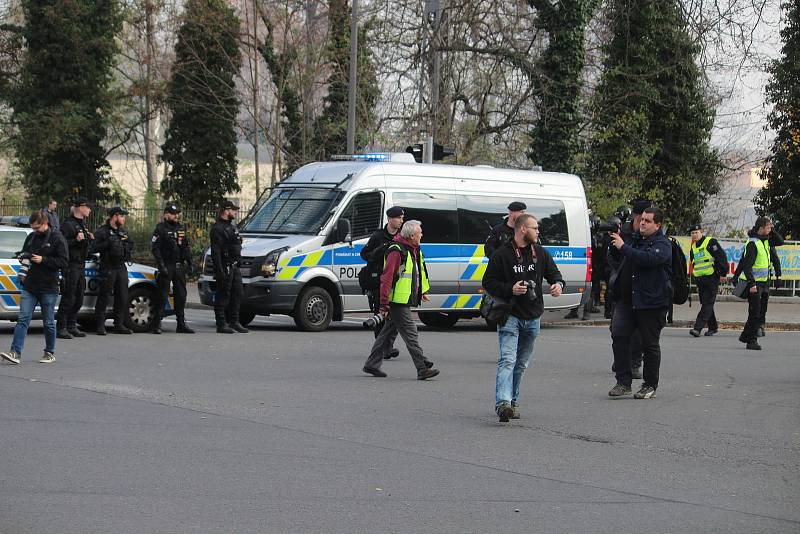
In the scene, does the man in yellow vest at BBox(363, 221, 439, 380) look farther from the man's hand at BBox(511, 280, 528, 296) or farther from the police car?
the police car

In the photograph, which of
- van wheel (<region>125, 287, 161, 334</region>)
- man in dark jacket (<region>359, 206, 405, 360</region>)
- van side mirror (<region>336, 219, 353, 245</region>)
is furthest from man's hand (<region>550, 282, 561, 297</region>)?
van wheel (<region>125, 287, 161, 334</region>)

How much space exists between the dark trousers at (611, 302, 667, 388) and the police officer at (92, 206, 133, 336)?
25.9 ft

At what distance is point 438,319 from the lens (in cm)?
2152

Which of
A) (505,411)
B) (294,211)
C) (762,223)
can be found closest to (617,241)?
(505,411)

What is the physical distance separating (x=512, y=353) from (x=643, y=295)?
1822 millimetres

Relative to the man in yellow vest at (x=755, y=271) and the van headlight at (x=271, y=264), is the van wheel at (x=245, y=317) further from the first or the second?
the man in yellow vest at (x=755, y=271)

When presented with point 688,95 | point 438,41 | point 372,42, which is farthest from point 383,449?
point 688,95

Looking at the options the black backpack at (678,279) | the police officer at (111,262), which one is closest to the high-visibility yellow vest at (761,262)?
the black backpack at (678,279)

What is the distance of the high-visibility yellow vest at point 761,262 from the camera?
56.5 feet

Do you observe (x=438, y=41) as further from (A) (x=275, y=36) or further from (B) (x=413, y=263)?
(B) (x=413, y=263)

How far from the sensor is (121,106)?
135ft

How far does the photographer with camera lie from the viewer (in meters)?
9.96

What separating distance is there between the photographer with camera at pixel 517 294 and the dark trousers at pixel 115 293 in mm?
8081

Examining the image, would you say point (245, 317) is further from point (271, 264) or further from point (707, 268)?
point (707, 268)
